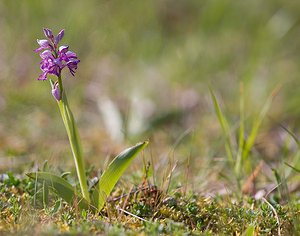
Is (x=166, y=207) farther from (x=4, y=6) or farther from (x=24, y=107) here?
(x=4, y=6)

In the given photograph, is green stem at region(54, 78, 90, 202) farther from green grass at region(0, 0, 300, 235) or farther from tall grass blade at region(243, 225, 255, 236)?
tall grass blade at region(243, 225, 255, 236)

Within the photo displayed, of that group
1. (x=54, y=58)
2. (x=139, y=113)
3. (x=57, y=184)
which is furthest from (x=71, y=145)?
(x=139, y=113)

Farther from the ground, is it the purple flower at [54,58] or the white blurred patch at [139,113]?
the purple flower at [54,58]

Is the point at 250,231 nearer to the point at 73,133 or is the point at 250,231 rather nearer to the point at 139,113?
the point at 73,133

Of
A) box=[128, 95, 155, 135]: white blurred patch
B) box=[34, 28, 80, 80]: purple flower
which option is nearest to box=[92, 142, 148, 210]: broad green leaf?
box=[34, 28, 80, 80]: purple flower

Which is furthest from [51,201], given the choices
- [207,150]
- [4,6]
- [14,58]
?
[4,6]

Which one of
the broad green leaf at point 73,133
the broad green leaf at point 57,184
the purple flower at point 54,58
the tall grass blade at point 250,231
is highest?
the purple flower at point 54,58

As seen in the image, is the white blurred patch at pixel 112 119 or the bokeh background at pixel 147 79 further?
the white blurred patch at pixel 112 119

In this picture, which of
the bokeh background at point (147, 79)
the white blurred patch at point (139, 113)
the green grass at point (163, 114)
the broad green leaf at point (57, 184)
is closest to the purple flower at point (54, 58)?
the broad green leaf at point (57, 184)

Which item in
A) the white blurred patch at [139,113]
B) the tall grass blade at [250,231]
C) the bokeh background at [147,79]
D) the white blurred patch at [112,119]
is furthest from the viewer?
the white blurred patch at [139,113]

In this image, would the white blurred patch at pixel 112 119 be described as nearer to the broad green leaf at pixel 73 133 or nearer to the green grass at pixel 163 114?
the green grass at pixel 163 114
